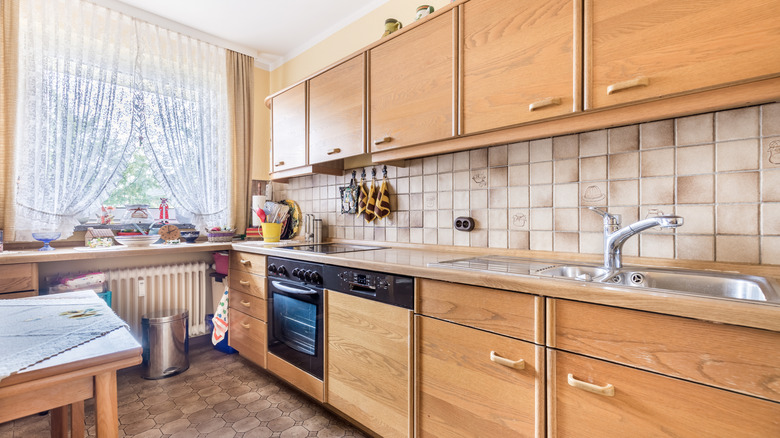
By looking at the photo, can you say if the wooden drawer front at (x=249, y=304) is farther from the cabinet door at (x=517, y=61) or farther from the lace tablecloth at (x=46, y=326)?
the cabinet door at (x=517, y=61)

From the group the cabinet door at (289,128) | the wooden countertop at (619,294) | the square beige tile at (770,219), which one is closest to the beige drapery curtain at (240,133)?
the cabinet door at (289,128)

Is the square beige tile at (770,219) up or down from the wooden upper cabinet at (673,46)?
down

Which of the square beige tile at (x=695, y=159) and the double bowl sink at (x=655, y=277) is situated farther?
the square beige tile at (x=695, y=159)

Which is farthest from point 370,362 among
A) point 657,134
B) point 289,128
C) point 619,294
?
point 289,128

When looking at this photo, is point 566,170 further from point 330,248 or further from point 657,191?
point 330,248

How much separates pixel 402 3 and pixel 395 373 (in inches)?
89.7

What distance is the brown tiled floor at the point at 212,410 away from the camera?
1.80 meters

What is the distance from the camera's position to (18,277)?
1.93 metres

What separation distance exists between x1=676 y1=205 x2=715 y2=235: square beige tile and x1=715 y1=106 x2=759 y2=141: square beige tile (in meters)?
0.25

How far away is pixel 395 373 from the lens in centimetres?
150

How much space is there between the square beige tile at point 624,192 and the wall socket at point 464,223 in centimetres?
65

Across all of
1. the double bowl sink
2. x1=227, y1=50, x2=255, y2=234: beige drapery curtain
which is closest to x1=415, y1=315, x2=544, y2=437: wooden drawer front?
the double bowl sink

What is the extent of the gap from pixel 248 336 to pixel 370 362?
130cm

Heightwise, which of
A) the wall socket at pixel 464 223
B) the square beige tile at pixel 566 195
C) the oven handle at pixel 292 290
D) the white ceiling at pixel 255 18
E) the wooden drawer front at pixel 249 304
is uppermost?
the white ceiling at pixel 255 18
